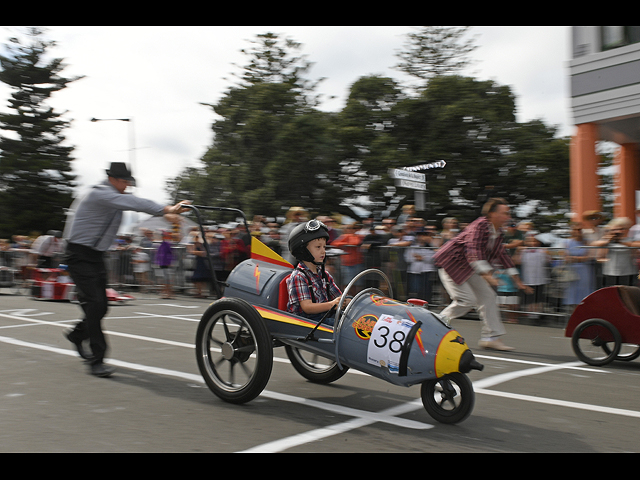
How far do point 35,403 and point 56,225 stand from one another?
5055 cm

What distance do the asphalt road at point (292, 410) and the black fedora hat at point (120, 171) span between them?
1.89m

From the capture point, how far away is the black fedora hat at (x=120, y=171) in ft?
19.7

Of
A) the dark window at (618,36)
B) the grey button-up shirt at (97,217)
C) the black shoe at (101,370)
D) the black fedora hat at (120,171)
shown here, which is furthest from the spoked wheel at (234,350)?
the dark window at (618,36)

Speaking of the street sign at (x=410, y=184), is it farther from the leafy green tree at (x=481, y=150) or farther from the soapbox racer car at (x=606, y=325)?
the leafy green tree at (x=481, y=150)

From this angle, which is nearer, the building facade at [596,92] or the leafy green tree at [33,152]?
the building facade at [596,92]

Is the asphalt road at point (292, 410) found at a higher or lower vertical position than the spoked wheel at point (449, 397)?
lower

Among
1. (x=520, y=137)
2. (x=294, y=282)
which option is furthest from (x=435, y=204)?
(x=294, y=282)

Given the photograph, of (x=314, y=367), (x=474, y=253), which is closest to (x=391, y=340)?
(x=314, y=367)

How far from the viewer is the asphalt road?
400cm

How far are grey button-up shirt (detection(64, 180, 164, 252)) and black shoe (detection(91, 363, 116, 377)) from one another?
1.08 meters

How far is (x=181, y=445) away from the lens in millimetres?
3904

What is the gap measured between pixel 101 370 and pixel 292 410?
2.09 meters

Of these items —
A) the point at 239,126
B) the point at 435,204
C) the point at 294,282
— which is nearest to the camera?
the point at 294,282
